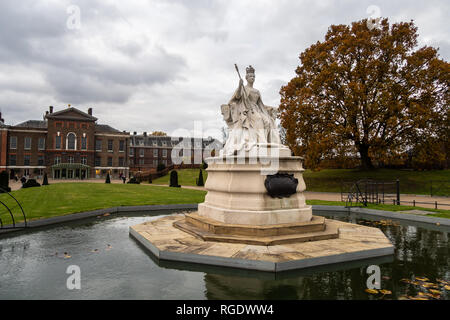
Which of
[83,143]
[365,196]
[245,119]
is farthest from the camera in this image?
[83,143]

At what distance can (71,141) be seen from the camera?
190ft

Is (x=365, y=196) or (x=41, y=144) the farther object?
(x=41, y=144)

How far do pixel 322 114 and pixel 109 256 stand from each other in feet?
81.6

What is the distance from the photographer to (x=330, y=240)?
699 cm

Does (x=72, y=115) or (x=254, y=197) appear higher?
(x=72, y=115)

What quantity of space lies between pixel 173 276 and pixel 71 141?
61.8 m

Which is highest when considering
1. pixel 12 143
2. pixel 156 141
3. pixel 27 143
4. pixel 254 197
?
pixel 156 141

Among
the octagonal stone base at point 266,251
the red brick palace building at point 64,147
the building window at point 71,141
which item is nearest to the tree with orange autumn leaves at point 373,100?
the octagonal stone base at point 266,251

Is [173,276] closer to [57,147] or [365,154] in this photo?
[365,154]

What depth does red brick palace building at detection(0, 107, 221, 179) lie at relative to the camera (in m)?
55.3

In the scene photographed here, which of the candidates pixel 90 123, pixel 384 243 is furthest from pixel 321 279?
pixel 90 123

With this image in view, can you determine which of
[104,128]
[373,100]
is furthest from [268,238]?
[104,128]

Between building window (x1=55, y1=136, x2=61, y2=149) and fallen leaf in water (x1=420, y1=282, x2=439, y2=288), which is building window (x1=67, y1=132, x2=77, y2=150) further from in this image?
fallen leaf in water (x1=420, y1=282, x2=439, y2=288)
